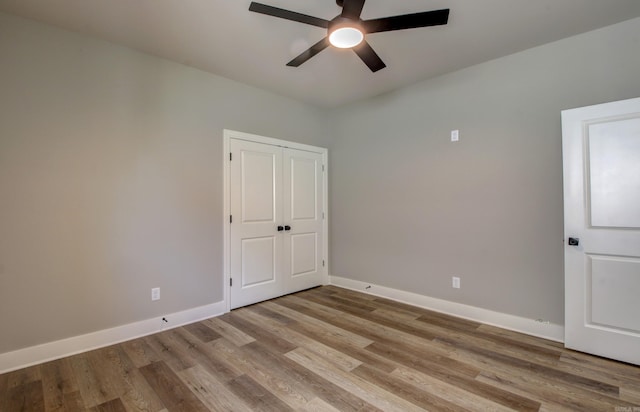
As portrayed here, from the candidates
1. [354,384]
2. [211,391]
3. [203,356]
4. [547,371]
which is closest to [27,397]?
[203,356]

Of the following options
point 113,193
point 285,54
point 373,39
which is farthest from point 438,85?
point 113,193

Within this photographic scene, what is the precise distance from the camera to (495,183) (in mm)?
3020

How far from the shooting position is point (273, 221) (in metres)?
3.93

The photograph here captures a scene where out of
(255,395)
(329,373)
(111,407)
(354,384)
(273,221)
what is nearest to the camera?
(111,407)

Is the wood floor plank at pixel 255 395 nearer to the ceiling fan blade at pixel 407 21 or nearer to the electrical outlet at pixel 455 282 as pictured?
the electrical outlet at pixel 455 282

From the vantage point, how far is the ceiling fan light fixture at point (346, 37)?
189 cm

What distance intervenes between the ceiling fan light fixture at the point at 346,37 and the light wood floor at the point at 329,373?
7.69 ft

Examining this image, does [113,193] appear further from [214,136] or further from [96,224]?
[214,136]

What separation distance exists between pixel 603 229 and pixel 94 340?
14.2ft

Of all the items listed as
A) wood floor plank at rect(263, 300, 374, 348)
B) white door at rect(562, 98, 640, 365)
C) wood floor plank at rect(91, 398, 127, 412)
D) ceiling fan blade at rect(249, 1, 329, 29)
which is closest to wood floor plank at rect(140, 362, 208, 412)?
wood floor plank at rect(91, 398, 127, 412)

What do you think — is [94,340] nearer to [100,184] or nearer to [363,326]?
[100,184]

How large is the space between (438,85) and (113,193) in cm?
357

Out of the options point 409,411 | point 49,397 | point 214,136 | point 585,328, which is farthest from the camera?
point 214,136

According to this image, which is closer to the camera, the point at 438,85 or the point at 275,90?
the point at 438,85
